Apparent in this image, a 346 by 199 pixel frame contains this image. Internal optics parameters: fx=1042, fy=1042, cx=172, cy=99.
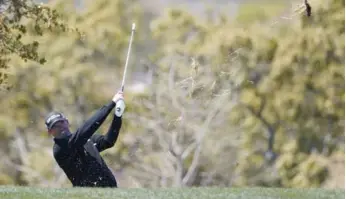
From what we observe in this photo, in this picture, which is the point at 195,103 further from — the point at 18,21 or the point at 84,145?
the point at 84,145

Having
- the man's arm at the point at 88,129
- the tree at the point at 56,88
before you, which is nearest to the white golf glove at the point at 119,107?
the man's arm at the point at 88,129

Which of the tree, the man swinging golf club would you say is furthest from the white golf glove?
the tree

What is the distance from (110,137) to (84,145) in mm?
429

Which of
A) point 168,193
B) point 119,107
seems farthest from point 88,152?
point 168,193

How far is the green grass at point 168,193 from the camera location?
11883 mm

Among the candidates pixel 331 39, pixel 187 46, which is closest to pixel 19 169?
pixel 187 46

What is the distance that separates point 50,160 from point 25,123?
2.06m

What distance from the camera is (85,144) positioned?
12.9 m

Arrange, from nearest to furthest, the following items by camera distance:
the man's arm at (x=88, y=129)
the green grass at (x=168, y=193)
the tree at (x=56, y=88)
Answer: the green grass at (x=168, y=193) → the man's arm at (x=88, y=129) → the tree at (x=56, y=88)

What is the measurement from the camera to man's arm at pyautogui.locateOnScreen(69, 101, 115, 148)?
12.5 m

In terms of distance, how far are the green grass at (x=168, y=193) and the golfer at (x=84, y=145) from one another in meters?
0.43

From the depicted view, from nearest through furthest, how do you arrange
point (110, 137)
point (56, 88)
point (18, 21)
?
point (110, 137) → point (18, 21) → point (56, 88)

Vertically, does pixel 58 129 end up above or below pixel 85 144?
above

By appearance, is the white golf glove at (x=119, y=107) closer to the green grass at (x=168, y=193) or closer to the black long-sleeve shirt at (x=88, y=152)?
the black long-sleeve shirt at (x=88, y=152)
